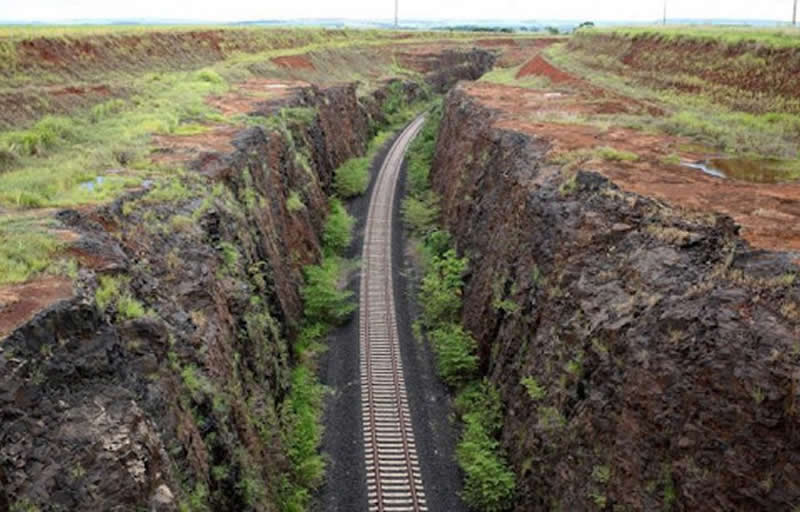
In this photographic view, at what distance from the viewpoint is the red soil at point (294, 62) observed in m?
59.4

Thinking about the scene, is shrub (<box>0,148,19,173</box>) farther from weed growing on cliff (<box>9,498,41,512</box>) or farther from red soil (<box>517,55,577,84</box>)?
red soil (<box>517,55,577,84</box>)

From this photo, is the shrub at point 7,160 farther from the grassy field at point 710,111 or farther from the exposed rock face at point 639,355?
the grassy field at point 710,111

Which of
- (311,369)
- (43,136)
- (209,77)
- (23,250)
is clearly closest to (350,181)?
(209,77)

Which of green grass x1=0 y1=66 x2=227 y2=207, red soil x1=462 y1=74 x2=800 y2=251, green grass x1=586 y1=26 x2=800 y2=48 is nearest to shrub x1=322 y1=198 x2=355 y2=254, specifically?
green grass x1=0 y1=66 x2=227 y2=207

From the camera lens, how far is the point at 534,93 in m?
45.9

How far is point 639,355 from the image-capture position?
14.0 metres

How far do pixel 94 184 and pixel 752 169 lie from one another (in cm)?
2214

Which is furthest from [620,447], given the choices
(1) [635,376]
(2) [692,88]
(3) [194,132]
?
(2) [692,88]

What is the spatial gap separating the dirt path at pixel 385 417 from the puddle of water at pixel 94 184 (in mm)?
10498

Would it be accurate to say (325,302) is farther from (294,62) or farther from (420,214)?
(294,62)

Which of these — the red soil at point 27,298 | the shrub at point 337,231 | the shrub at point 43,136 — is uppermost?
the shrub at point 43,136

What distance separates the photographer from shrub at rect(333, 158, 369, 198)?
A: 44.7 metres

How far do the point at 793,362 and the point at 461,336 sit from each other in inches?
596

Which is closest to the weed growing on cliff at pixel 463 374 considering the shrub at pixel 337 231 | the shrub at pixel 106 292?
the shrub at pixel 337 231
